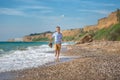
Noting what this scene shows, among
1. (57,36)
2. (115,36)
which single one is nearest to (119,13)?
(115,36)

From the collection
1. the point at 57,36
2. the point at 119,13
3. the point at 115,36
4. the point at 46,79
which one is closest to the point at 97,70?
the point at 46,79

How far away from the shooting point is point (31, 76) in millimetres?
12469

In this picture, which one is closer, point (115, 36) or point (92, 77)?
point (92, 77)

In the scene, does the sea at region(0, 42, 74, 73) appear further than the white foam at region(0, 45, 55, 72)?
Yes

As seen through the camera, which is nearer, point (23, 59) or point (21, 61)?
point (21, 61)

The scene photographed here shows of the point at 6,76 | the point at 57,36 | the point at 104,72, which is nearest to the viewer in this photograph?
the point at 104,72

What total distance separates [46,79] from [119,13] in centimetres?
7026

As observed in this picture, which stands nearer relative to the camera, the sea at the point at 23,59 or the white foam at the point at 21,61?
the white foam at the point at 21,61

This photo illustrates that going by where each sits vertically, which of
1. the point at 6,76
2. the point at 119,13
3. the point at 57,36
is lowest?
the point at 6,76

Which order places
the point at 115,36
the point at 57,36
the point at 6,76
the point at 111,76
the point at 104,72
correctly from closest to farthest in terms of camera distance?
the point at 111,76
the point at 104,72
the point at 6,76
the point at 57,36
the point at 115,36

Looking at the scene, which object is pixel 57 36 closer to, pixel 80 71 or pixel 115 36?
pixel 80 71

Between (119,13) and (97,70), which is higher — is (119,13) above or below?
above

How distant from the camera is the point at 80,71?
41.6 feet

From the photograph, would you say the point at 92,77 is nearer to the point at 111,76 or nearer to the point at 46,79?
the point at 111,76
